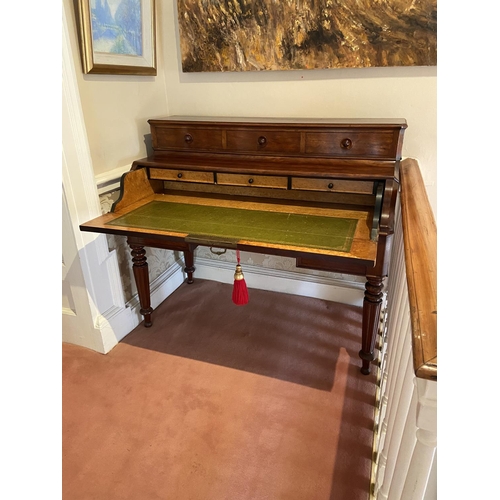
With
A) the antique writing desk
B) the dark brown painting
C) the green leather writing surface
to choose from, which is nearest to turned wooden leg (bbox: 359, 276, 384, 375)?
the antique writing desk

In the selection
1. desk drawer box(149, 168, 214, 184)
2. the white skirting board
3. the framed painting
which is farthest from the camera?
the white skirting board

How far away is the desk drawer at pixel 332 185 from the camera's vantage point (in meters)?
1.68

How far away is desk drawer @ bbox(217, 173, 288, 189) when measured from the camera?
178 cm

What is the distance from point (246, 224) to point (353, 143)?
A: 1.98 ft

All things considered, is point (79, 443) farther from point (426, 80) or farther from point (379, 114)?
point (426, 80)

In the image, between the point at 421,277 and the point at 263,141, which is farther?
the point at 263,141

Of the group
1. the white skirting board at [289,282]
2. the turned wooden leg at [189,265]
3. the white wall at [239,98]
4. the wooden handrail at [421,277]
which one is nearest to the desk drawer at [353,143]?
the white wall at [239,98]

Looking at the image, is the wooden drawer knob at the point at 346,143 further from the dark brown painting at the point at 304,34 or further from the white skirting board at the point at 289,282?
the white skirting board at the point at 289,282

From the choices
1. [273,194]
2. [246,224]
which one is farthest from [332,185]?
[246,224]

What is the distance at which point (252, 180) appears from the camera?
1.82 metres

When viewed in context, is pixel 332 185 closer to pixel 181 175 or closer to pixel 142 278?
pixel 181 175

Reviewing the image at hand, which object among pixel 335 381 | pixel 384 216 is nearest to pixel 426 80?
pixel 384 216

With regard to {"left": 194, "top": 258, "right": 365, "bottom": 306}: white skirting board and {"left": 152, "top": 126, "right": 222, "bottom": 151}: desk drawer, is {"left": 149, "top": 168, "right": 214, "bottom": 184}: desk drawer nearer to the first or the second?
{"left": 152, "top": 126, "right": 222, "bottom": 151}: desk drawer

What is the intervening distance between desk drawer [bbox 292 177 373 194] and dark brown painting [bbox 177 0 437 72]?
58 cm
